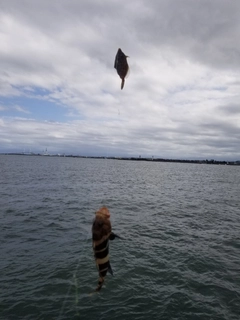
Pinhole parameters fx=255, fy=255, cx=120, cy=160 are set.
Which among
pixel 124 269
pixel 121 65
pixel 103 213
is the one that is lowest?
pixel 124 269

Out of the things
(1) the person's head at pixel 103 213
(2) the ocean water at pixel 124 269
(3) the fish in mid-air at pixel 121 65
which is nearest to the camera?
(1) the person's head at pixel 103 213

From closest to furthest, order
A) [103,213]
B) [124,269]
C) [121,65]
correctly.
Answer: [103,213]
[121,65]
[124,269]

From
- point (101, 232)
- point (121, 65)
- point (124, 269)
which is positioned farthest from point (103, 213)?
point (124, 269)

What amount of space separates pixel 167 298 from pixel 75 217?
14214 millimetres

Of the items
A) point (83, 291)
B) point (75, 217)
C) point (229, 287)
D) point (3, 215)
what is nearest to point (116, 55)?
point (83, 291)

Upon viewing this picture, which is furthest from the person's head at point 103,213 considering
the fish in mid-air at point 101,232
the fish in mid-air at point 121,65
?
the fish in mid-air at point 121,65

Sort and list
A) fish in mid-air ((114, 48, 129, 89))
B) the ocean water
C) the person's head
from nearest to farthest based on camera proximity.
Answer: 1. the person's head
2. fish in mid-air ((114, 48, 129, 89))
3. the ocean water

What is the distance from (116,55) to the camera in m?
5.76

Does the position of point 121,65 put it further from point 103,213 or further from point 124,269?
point 124,269

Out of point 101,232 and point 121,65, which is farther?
point 121,65

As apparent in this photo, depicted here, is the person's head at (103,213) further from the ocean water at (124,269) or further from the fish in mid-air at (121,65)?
the fish in mid-air at (121,65)

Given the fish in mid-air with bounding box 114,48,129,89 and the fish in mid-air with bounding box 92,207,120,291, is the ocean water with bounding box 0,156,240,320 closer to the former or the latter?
the fish in mid-air with bounding box 92,207,120,291

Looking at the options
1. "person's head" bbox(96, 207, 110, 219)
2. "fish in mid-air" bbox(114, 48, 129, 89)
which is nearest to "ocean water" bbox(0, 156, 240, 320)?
"person's head" bbox(96, 207, 110, 219)

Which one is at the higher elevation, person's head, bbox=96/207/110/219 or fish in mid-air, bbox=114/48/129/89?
fish in mid-air, bbox=114/48/129/89
